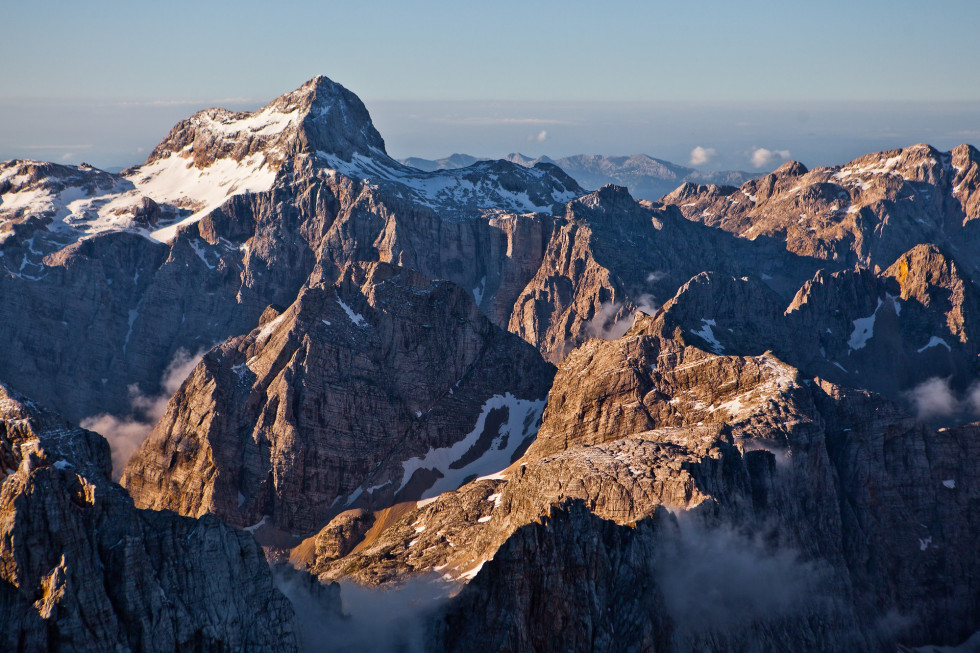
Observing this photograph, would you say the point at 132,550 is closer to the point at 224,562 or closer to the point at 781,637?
the point at 224,562

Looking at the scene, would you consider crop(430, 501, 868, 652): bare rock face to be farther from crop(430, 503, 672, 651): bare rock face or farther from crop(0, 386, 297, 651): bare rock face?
crop(0, 386, 297, 651): bare rock face

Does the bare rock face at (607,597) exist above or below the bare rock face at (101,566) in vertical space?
below

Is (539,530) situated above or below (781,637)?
above

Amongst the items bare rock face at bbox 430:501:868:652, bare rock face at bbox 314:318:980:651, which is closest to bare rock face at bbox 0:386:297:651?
bare rock face at bbox 430:501:868:652

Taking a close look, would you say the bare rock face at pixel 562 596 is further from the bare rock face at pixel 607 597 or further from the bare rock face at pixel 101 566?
the bare rock face at pixel 101 566

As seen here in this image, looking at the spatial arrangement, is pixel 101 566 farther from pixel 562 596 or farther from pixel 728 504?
pixel 728 504

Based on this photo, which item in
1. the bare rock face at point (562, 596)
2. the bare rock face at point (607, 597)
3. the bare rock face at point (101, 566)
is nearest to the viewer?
the bare rock face at point (101, 566)

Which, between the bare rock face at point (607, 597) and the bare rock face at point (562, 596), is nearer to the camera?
the bare rock face at point (562, 596)

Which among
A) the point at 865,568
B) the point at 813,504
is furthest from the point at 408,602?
the point at 865,568

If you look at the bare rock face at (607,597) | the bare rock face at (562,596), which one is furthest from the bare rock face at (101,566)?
the bare rock face at (607,597)
